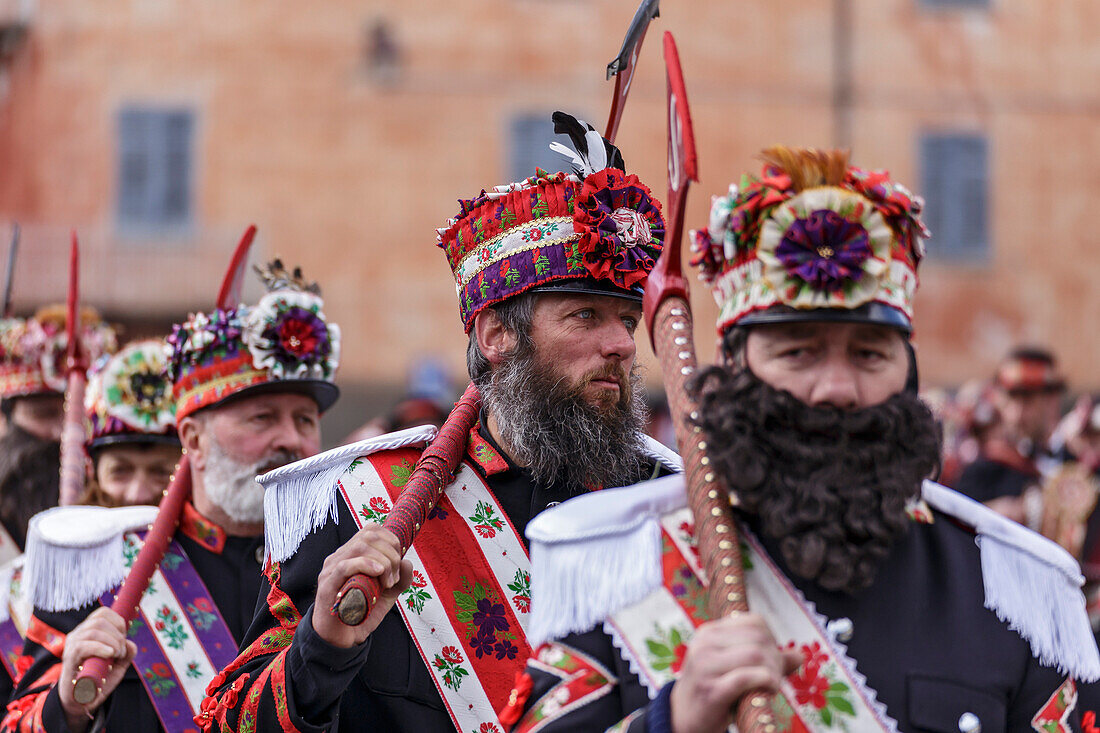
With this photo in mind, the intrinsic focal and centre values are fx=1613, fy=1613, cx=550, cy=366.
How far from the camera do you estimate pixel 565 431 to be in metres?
A: 3.46

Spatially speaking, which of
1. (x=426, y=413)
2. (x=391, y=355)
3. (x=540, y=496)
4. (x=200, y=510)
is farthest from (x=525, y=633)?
(x=391, y=355)

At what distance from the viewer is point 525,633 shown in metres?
3.32

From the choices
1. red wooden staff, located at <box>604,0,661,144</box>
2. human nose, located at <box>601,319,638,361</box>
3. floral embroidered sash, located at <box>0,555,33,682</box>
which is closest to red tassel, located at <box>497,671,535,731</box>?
human nose, located at <box>601,319,638,361</box>

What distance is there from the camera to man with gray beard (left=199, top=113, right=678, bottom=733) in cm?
328

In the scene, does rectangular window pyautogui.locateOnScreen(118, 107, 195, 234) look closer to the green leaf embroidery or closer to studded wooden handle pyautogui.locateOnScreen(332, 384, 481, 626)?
studded wooden handle pyautogui.locateOnScreen(332, 384, 481, 626)

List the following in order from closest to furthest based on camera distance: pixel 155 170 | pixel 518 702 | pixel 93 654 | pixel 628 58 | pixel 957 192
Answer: pixel 518 702 < pixel 628 58 < pixel 93 654 < pixel 155 170 < pixel 957 192

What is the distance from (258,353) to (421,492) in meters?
1.45

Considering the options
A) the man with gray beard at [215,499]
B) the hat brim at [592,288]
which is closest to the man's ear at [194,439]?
the man with gray beard at [215,499]

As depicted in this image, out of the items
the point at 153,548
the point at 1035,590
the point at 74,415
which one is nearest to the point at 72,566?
the point at 153,548

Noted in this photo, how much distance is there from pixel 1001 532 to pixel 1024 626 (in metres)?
0.17

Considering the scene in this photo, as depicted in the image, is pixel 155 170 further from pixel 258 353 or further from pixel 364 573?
pixel 364 573

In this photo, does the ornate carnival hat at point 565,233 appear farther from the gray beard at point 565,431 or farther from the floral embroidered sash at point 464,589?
the floral embroidered sash at point 464,589

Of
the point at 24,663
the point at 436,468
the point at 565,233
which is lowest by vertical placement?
the point at 24,663

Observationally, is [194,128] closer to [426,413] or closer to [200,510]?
[426,413]
